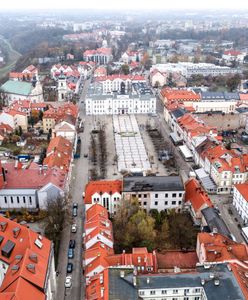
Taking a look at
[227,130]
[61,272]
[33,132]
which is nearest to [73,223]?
[61,272]

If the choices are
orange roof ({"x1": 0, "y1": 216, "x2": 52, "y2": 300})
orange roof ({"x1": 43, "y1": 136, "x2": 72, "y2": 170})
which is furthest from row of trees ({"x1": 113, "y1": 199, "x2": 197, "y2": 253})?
orange roof ({"x1": 43, "y1": 136, "x2": 72, "y2": 170})

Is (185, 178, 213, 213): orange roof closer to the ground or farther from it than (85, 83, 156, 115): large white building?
farther from it

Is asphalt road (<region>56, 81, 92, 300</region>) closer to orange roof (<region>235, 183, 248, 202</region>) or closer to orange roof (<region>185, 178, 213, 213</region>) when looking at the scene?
orange roof (<region>185, 178, 213, 213</region>)

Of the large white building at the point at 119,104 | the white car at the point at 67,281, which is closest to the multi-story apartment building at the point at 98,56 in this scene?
the large white building at the point at 119,104

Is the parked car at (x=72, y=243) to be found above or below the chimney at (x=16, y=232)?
below

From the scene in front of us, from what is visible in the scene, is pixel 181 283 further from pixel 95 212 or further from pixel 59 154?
pixel 59 154

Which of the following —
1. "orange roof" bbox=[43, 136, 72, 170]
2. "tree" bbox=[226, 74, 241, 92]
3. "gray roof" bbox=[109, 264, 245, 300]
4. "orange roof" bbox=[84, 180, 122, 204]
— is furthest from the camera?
"tree" bbox=[226, 74, 241, 92]

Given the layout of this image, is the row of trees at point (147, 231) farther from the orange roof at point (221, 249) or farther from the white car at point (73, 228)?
the white car at point (73, 228)

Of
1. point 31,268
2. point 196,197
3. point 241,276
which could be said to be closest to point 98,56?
point 196,197
